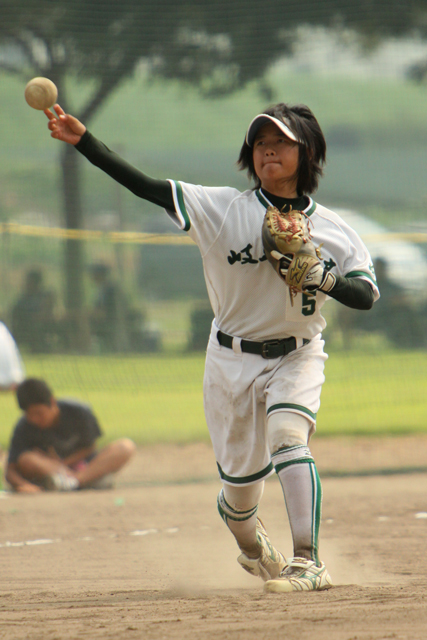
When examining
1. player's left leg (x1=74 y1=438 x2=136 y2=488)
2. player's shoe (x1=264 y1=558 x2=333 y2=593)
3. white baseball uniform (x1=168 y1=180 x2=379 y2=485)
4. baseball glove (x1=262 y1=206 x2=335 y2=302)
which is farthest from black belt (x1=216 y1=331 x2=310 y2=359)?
player's left leg (x1=74 y1=438 x2=136 y2=488)

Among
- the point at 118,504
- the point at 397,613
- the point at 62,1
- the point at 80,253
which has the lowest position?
the point at 118,504

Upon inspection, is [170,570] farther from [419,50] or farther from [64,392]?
[419,50]

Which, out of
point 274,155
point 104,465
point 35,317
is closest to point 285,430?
point 274,155

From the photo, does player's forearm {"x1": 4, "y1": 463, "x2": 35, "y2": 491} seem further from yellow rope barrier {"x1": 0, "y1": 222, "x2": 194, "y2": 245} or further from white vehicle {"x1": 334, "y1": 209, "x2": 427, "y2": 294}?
white vehicle {"x1": 334, "y1": 209, "x2": 427, "y2": 294}

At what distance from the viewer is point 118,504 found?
5.87 m

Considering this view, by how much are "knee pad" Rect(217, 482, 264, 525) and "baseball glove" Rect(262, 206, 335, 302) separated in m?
0.88

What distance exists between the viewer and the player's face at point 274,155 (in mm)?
3025

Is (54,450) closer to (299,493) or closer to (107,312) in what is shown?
(107,312)

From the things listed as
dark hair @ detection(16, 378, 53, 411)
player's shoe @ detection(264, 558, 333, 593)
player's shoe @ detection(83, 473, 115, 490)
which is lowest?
player's shoe @ detection(83, 473, 115, 490)

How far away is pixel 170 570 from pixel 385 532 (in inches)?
60.6

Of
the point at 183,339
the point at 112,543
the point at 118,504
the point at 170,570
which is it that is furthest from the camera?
the point at 183,339

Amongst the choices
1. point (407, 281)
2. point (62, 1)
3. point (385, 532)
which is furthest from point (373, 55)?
point (385, 532)

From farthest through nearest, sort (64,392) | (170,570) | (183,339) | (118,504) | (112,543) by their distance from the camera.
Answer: (64,392) → (183,339) → (118,504) → (112,543) → (170,570)

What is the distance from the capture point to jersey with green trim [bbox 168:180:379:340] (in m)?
3.00
